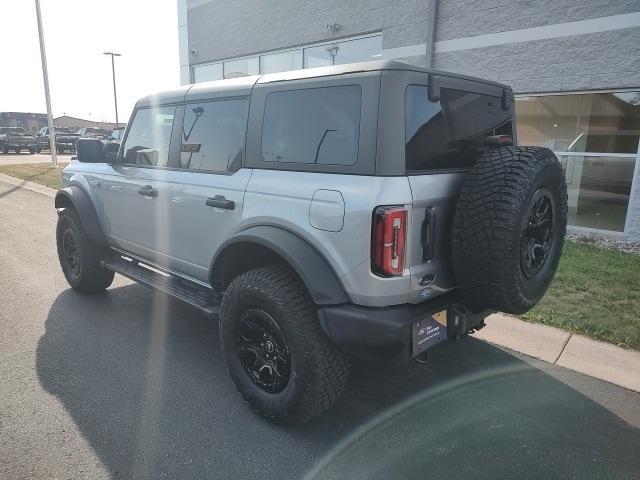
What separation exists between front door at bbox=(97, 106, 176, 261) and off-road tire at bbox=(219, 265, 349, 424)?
4.49ft

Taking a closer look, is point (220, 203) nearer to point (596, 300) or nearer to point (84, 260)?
point (84, 260)

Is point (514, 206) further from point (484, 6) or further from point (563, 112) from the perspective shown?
point (484, 6)

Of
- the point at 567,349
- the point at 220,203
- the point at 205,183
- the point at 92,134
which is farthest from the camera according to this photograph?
the point at 92,134

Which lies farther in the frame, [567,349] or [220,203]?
[567,349]

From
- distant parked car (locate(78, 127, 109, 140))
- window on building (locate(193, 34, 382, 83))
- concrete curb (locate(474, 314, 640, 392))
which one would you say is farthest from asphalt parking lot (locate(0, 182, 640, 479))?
distant parked car (locate(78, 127, 109, 140))

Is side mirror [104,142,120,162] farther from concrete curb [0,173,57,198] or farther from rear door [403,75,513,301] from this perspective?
concrete curb [0,173,57,198]

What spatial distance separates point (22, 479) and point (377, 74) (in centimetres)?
273

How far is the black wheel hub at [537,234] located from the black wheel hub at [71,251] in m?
4.30

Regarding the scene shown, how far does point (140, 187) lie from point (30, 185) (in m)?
13.1

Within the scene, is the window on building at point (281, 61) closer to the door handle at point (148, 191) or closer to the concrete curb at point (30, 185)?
the concrete curb at point (30, 185)

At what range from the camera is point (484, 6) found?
8367mm

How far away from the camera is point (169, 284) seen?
12.7 feet

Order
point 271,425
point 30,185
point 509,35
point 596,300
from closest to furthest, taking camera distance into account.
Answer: point 271,425
point 596,300
point 509,35
point 30,185

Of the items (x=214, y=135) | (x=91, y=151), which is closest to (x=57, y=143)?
(x=91, y=151)
